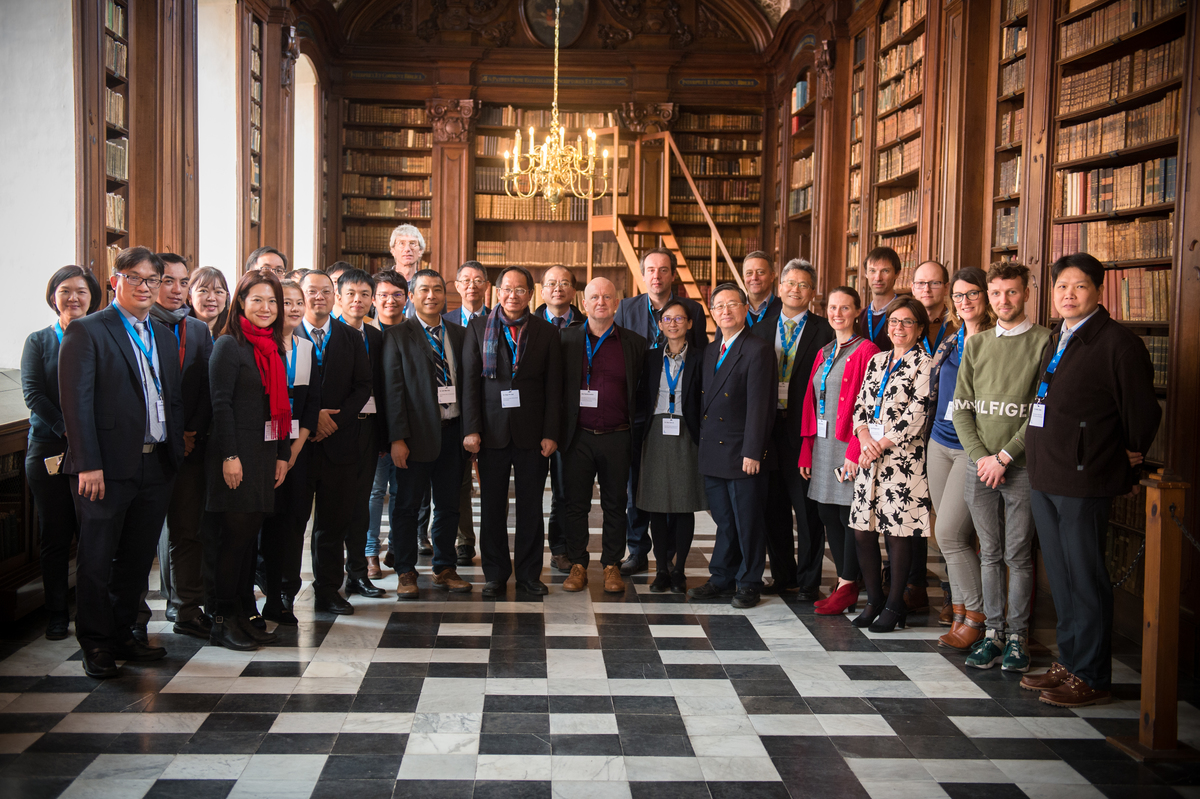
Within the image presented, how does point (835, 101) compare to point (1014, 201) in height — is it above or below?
above

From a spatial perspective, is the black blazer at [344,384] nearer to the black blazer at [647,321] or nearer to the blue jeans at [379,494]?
the blue jeans at [379,494]

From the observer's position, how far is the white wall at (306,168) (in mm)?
9516

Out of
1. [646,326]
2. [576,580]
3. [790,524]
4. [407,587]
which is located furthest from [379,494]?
[790,524]

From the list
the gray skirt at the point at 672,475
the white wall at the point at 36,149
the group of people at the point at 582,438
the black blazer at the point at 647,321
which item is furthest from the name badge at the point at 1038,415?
the white wall at the point at 36,149

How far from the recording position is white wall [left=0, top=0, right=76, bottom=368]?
4.90 metres

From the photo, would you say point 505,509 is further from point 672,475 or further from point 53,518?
point 53,518

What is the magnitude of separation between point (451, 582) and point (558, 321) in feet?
4.87

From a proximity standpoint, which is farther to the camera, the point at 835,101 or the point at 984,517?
the point at 835,101

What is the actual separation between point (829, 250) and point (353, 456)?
5.53 m

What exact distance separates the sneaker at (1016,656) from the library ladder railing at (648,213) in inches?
211

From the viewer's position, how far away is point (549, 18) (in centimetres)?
1016

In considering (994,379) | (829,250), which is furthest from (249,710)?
(829,250)

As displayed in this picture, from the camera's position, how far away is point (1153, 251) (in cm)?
414

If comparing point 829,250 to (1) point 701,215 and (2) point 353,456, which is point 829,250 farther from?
(2) point 353,456
